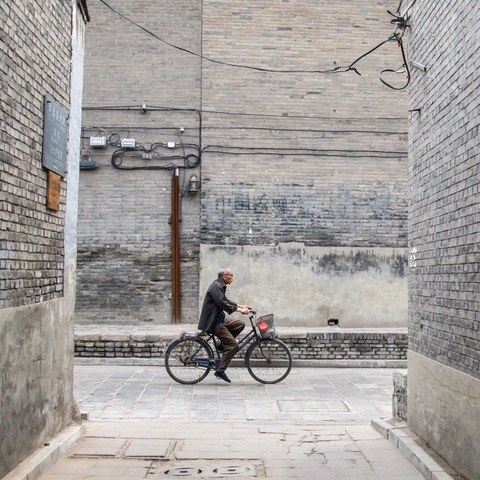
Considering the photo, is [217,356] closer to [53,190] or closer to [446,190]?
[53,190]

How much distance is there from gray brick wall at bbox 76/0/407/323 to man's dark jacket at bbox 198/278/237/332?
145 inches

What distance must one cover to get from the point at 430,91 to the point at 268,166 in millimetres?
6988

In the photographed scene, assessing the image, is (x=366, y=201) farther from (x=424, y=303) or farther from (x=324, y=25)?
(x=424, y=303)

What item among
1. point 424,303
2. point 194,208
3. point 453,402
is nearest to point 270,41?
point 194,208

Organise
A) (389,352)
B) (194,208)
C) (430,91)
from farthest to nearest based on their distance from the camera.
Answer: (194,208), (389,352), (430,91)

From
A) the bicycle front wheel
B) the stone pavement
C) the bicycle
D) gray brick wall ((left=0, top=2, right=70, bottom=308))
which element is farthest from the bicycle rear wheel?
gray brick wall ((left=0, top=2, right=70, bottom=308))

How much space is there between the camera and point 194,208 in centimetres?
1220

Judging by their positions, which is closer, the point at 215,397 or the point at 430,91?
the point at 430,91

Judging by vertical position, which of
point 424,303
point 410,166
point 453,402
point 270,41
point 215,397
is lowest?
point 215,397

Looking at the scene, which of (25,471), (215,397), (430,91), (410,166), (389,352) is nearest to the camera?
(25,471)

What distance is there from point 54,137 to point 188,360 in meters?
4.20

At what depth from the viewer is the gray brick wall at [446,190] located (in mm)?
4324

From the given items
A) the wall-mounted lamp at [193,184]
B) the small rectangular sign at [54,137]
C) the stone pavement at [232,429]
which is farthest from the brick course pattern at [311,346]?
the small rectangular sign at [54,137]

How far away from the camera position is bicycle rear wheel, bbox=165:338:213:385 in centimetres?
838
